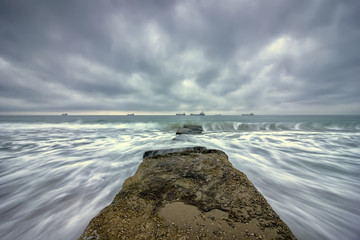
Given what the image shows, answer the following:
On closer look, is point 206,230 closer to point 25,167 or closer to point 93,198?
point 93,198

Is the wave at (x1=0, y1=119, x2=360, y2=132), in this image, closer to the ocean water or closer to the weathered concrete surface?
the ocean water

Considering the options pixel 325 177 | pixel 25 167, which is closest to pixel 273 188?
pixel 325 177

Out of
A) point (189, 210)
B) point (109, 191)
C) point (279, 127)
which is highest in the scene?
point (189, 210)

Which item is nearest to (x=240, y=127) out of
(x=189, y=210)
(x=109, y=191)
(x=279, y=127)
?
(x=279, y=127)

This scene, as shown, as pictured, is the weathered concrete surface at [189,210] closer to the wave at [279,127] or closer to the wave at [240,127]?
the wave at [240,127]

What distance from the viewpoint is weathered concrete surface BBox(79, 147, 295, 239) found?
1365 mm

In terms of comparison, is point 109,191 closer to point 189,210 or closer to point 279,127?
point 189,210

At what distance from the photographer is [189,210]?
65.9 inches

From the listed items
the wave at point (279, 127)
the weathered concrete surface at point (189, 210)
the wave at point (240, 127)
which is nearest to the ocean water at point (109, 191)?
the weathered concrete surface at point (189, 210)

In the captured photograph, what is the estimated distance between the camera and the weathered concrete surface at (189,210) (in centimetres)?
137

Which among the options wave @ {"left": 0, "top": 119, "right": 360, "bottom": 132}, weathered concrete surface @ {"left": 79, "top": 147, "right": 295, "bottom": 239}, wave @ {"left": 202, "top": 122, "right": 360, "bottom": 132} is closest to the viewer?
weathered concrete surface @ {"left": 79, "top": 147, "right": 295, "bottom": 239}

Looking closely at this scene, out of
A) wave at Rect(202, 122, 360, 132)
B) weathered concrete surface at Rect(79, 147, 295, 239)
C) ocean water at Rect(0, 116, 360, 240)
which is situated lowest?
ocean water at Rect(0, 116, 360, 240)

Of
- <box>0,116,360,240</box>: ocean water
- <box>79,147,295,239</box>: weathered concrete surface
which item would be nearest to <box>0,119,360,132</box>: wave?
<box>0,116,360,240</box>: ocean water

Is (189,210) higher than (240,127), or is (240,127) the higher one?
(189,210)
